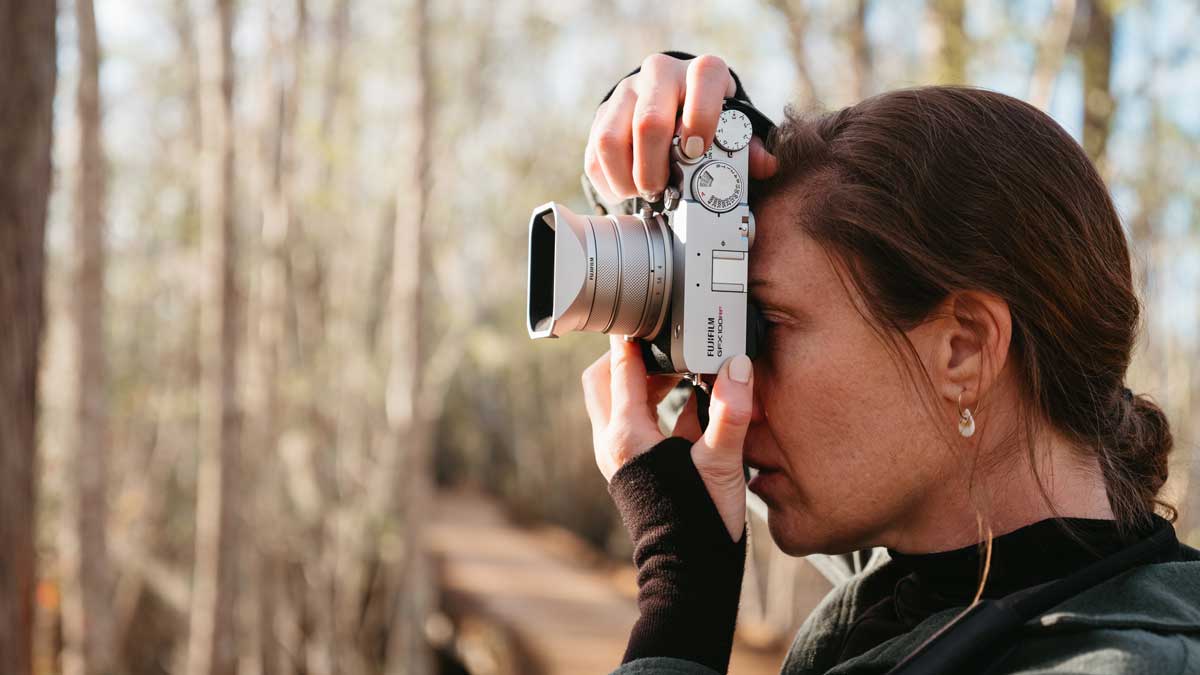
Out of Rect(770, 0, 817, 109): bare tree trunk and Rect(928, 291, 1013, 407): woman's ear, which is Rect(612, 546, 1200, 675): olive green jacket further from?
Rect(770, 0, 817, 109): bare tree trunk

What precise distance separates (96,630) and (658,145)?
4142mm

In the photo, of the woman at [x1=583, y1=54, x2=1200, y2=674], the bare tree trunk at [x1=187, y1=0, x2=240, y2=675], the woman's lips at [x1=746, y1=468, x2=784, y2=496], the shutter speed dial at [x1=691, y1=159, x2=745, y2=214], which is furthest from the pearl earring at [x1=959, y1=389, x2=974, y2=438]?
the bare tree trunk at [x1=187, y1=0, x2=240, y2=675]

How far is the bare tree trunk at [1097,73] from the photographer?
13.3 feet

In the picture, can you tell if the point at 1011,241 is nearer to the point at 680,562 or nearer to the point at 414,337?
the point at 680,562

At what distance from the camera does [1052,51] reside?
3.93 m

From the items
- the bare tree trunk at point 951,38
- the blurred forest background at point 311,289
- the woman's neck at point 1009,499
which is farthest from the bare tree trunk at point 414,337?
the woman's neck at point 1009,499

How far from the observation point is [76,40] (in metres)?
4.24

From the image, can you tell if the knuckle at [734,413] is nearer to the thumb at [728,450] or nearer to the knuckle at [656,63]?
the thumb at [728,450]

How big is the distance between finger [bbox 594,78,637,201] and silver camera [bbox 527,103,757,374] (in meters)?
0.05

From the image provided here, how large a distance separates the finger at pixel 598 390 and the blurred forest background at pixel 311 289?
1.59ft

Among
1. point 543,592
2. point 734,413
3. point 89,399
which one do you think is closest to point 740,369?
point 734,413

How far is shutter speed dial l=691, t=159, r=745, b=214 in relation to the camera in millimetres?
1215

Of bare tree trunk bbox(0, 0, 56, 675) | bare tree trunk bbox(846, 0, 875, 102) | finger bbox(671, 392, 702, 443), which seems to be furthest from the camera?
bare tree trunk bbox(846, 0, 875, 102)

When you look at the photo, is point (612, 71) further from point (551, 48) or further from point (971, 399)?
point (971, 399)
